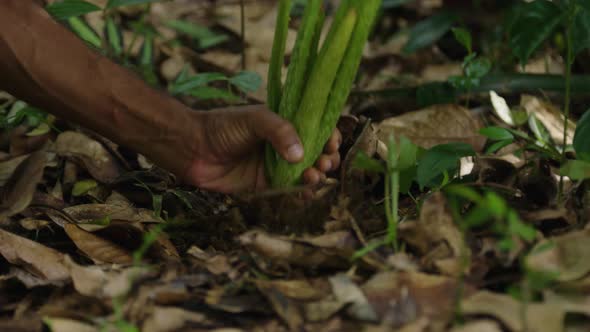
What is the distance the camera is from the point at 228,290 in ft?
4.05

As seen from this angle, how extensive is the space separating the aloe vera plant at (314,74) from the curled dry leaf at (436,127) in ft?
1.42

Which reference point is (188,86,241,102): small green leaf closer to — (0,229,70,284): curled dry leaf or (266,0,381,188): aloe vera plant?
(266,0,381,188): aloe vera plant

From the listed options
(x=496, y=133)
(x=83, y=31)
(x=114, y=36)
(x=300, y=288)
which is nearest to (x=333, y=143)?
(x=496, y=133)

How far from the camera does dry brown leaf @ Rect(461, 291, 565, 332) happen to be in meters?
1.07

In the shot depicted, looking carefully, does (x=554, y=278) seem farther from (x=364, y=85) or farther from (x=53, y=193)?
(x=364, y=85)

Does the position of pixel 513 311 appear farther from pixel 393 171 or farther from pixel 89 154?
pixel 89 154

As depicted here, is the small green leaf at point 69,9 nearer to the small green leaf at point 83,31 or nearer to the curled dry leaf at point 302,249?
the small green leaf at point 83,31

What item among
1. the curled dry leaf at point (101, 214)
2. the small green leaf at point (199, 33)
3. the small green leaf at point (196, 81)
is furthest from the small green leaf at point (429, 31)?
the curled dry leaf at point (101, 214)

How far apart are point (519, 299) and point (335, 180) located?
52cm

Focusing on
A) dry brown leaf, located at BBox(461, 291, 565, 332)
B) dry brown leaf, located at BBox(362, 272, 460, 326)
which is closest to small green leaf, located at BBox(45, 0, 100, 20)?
dry brown leaf, located at BBox(362, 272, 460, 326)

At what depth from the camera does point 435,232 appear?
1.24 m

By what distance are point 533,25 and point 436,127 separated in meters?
0.37

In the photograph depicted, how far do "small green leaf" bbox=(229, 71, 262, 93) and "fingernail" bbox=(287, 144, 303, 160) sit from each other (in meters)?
0.44

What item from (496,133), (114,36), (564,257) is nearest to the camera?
(564,257)
